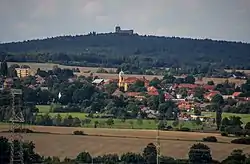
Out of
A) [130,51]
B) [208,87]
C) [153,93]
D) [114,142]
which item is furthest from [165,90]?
[130,51]

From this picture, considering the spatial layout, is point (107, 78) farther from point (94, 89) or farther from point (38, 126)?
point (38, 126)

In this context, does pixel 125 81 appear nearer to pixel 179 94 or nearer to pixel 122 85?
pixel 122 85

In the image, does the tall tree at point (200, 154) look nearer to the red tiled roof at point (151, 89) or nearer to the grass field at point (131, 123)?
the grass field at point (131, 123)

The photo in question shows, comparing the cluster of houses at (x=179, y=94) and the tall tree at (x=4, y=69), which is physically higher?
the tall tree at (x=4, y=69)

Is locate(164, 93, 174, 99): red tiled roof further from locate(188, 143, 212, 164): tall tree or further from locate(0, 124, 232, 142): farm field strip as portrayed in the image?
locate(188, 143, 212, 164): tall tree

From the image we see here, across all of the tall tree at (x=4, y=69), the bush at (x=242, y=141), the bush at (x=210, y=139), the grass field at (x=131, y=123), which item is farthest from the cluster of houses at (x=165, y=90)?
the bush at (x=242, y=141)

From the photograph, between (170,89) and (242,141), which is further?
(170,89)

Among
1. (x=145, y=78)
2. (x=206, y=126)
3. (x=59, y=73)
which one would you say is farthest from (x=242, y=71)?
(x=206, y=126)
